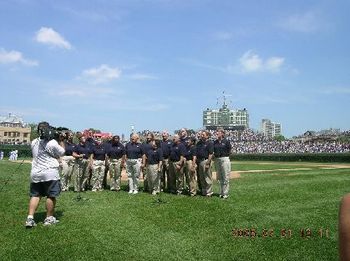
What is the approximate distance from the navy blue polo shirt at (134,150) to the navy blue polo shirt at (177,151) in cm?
111

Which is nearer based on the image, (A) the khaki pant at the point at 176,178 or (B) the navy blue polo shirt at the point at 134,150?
(A) the khaki pant at the point at 176,178

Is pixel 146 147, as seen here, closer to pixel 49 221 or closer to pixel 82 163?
pixel 82 163

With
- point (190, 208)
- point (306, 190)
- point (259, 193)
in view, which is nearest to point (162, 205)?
point (190, 208)

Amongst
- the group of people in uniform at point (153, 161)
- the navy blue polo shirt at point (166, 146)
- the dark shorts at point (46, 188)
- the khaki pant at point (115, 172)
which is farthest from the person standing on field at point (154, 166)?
the dark shorts at point (46, 188)

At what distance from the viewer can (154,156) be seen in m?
14.5

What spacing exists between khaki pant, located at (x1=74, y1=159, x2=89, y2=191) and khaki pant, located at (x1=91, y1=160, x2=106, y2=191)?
27 cm

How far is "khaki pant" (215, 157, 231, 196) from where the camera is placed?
1294cm

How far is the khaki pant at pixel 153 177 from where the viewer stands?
46.9ft

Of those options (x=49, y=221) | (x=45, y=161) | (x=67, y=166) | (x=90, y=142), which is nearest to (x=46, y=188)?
(x=45, y=161)

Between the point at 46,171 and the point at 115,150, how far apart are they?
6.75 metres

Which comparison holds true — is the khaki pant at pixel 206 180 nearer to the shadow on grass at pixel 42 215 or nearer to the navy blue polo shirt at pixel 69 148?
the navy blue polo shirt at pixel 69 148

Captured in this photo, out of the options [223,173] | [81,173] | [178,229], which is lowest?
[178,229]

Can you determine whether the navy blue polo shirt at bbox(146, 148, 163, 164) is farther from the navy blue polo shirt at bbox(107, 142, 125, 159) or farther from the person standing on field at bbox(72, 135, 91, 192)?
the person standing on field at bbox(72, 135, 91, 192)

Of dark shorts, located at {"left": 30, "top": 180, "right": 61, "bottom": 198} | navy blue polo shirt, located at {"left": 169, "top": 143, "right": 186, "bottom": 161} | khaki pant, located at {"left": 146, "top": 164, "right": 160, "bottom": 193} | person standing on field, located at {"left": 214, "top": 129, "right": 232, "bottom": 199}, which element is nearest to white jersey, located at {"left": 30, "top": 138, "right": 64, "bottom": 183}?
dark shorts, located at {"left": 30, "top": 180, "right": 61, "bottom": 198}
